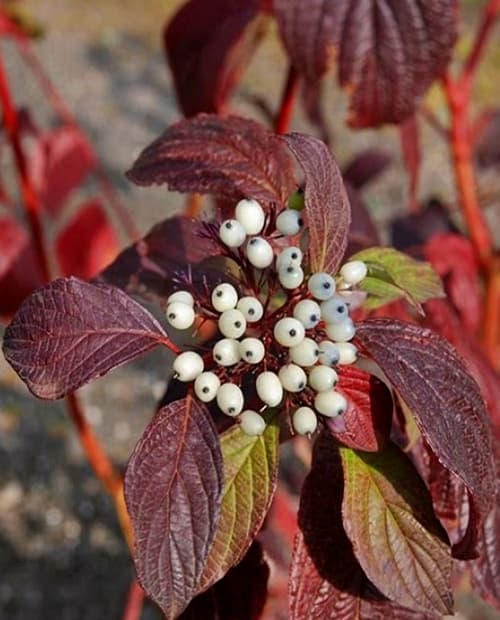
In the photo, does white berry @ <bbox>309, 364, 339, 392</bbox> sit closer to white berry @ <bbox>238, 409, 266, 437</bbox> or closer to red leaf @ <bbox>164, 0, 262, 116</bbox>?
white berry @ <bbox>238, 409, 266, 437</bbox>

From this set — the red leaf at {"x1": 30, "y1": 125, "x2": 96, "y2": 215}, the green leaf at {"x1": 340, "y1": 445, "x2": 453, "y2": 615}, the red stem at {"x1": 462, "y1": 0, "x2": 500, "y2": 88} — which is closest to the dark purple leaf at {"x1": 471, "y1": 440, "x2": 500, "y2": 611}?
the green leaf at {"x1": 340, "y1": 445, "x2": 453, "y2": 615}

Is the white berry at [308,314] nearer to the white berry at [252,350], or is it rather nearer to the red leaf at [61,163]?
the white berry at [252,350]

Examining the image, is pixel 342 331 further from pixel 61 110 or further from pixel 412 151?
pixel 61 110

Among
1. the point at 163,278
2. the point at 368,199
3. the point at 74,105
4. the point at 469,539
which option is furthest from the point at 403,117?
the point at 74,105

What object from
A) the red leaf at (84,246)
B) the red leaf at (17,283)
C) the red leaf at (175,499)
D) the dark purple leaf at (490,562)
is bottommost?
the red leaf at (84,246)

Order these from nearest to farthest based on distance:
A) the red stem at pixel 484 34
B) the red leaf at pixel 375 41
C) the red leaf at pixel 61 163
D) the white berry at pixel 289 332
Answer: the white berry at pixel 289 332 → the red leaf at pixel 375 41 → the red stem at pixel 484 34 → the red leaf at pixel 61 163

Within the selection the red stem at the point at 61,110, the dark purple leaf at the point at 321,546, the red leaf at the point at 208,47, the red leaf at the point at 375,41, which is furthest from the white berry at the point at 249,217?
the red stem at the point at 61,110
